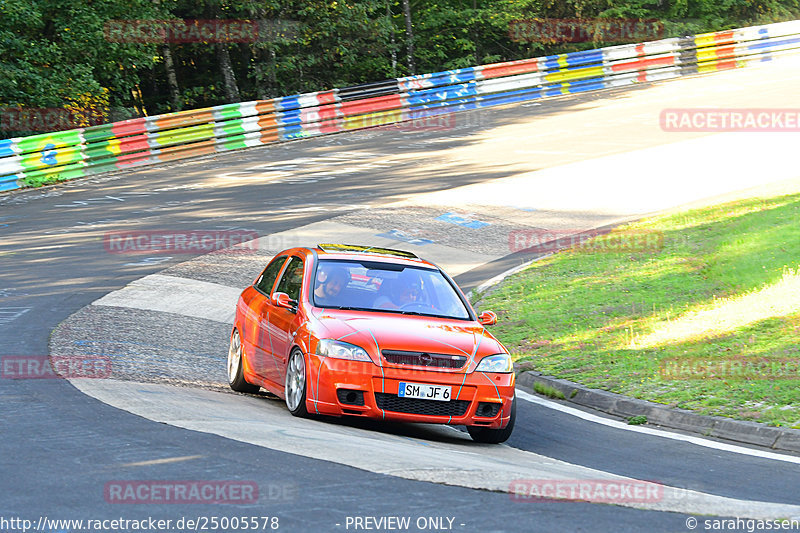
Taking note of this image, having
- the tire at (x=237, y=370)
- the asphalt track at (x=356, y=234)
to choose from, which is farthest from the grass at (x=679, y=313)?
the tire at (x=237, y=370)

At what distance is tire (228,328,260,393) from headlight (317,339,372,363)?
80.6 inches

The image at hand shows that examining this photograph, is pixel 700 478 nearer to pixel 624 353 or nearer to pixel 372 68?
pixel 624 353

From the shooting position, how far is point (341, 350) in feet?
27.6

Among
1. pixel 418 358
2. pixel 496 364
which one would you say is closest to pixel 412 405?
pixel 418 358

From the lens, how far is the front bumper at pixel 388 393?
830cm

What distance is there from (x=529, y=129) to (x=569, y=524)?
88.6 feet

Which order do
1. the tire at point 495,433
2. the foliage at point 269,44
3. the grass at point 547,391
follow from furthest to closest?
the foliage at point 269,44 < the grass at point 547,391 < the tire at point 495,433

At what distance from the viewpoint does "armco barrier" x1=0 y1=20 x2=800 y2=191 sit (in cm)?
2675

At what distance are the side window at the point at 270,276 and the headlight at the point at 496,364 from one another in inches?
107

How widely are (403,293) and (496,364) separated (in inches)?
53.5

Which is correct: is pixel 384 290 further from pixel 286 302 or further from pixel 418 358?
pixel 418 358

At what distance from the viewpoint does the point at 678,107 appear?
33.5 meters

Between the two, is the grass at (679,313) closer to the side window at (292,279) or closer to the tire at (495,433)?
the tire at (495,433)

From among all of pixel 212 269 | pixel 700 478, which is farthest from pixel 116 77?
pixel 700 478
